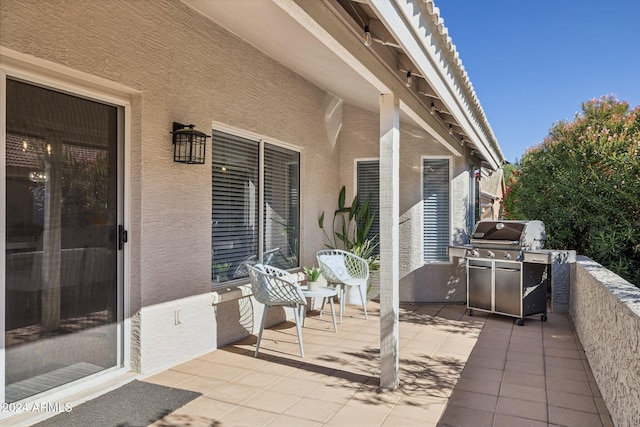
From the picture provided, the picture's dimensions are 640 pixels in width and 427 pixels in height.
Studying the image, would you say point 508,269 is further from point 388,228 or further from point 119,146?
point 119,146

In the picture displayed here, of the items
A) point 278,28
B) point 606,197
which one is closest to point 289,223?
point 278,28

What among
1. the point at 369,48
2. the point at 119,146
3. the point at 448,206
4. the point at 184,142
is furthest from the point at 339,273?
the point at 369,48

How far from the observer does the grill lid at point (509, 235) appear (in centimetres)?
642

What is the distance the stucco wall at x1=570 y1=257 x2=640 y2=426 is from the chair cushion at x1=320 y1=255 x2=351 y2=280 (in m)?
3.07

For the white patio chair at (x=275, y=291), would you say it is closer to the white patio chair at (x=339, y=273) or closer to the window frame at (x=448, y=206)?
the white patio chair at (x=339, y=273)

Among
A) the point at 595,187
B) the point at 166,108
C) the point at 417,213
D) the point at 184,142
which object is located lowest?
the point at 417,213

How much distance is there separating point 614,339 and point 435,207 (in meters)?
4.72

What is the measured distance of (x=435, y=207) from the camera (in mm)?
8062

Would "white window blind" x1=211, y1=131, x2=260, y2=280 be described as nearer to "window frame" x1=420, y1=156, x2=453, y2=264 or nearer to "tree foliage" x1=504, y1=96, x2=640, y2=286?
"window frame" x1=420, y1=156, x2=453, y2=264

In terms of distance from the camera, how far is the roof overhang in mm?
2984

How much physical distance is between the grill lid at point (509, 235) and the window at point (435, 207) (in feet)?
3.63

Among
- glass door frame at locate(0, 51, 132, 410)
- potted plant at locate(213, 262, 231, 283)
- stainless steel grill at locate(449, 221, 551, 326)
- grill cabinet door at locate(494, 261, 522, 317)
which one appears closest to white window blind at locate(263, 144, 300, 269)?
potted plant at locate(213, 262, 231, 283)

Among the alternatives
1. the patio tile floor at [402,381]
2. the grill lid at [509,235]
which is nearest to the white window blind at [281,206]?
Result: the patio tile floor at [402,381]

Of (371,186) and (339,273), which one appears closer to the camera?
(339,273)
